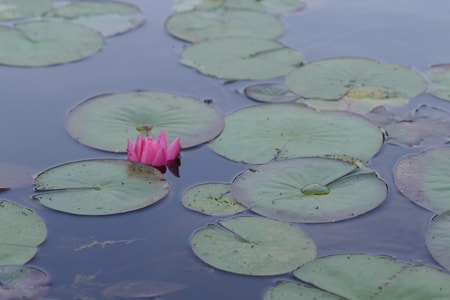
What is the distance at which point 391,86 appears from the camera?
3707 millimetres

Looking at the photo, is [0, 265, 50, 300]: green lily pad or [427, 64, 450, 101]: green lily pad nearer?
[0, 265, 50, 300]: green lily pad

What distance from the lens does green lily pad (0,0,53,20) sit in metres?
4.63

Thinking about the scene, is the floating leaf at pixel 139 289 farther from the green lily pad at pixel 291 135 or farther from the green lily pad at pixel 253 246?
the green lily pad at pixel 291 135

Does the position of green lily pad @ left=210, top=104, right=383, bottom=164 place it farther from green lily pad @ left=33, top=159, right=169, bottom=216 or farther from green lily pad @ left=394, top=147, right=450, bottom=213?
green lily pad @ left=33, top=159, right=169, bottom=216

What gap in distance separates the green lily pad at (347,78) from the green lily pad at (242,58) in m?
0.14

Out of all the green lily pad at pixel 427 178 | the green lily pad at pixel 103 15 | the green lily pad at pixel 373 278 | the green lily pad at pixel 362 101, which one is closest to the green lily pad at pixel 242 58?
the green lily pad at pixel 362 101

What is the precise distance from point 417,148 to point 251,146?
667 millimetres

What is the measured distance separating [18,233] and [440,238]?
1.36 m

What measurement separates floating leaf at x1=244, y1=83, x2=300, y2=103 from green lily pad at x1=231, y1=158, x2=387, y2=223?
63 centimetres

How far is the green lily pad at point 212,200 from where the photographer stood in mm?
2713

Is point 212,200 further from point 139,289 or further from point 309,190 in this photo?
point 139,289

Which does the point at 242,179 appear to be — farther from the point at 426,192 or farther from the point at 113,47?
the point at 113,47

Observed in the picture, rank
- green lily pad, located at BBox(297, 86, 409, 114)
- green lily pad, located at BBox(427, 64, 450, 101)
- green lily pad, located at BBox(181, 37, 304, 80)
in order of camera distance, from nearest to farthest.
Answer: green lily pad, located at BBox(297, 86, 409, 114), green lily pad, located at BBox(427, 64, 450, 101), green lily pad, located at BBox(181, 37, 304, 80)

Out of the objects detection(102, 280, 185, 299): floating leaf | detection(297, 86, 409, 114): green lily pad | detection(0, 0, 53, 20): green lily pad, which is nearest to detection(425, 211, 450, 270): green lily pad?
detection(102, 280, 185, 299): floating leaf
